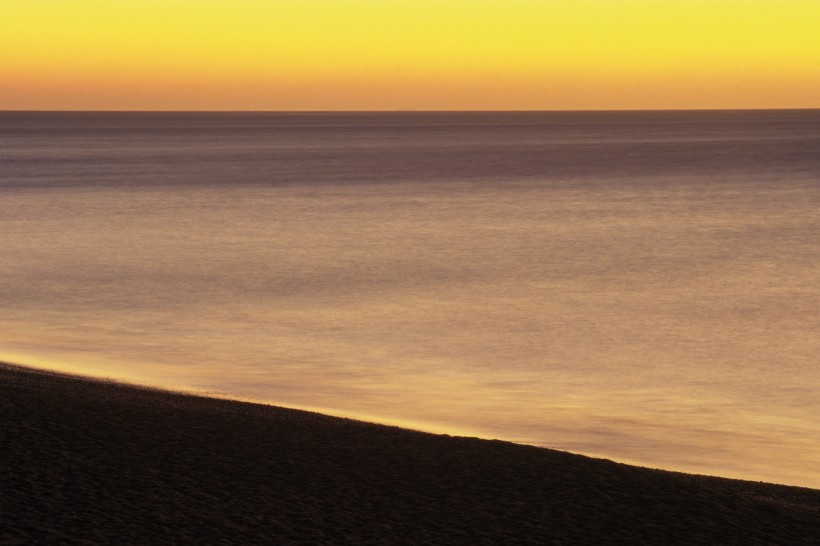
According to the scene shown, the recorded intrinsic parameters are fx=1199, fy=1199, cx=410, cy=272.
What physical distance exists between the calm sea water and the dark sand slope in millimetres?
2285

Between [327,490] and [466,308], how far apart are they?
14.5 m

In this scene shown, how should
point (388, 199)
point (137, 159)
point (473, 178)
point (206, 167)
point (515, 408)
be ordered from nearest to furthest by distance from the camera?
1. point (515, 408)
2. point (388, 199)
3. point (473, 178)
4. point (206, 167)
5. point (137, 159)

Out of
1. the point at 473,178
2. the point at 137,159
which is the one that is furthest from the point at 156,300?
the point at 137,159

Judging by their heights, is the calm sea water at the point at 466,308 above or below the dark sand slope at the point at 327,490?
above

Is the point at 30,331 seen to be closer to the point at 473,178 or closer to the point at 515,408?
the point at 515,408

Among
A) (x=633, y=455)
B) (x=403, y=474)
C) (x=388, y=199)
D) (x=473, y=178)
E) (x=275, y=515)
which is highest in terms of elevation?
(x=473, y=178)

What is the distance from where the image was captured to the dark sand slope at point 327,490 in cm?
743

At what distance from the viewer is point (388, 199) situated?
5609cm

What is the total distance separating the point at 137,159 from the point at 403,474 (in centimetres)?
9060

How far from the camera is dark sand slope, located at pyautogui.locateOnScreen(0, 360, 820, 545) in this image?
743 cm

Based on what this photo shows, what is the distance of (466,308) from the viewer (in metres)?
22.8

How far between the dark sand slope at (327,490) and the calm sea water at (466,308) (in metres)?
2.28

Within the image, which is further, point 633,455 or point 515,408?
point 515,408

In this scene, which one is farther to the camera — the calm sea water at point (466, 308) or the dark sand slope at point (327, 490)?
the calm sea water at point (466, 308)
